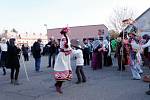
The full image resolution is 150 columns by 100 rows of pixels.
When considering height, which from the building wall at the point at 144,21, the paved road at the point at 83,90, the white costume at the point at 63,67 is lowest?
the paved road at the point at 83,90

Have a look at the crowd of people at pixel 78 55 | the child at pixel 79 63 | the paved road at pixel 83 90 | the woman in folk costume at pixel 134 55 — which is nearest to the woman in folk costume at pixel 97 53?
the crowd of people at pixel 78 55

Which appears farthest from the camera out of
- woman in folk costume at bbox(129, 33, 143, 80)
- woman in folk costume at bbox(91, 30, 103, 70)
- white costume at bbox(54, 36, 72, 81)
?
woman in folk costume at bbox(91, 30, 103, 70)

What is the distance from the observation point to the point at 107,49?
58.7 ft

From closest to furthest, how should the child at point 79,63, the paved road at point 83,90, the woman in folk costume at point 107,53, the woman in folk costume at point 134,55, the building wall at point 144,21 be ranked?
1. the paved road at point 83,90
2. the child at point 79,63
3. the woman in folk costume at point 134,55
4. the woman in folk costume at point 107,53
5. the building wall at point 144,21

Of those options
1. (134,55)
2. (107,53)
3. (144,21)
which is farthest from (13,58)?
(144,21)

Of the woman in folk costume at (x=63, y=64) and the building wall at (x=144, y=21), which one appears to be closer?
the woman in folk costume at (x=63, y=64)

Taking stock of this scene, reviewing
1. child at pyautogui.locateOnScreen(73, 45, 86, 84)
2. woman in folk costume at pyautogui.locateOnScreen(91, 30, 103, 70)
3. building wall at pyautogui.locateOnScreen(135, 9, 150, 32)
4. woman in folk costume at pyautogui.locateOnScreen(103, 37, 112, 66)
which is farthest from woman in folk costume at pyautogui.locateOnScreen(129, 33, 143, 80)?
building wall at pyautogui.locateOnScreen(135, 9, 150, 32)

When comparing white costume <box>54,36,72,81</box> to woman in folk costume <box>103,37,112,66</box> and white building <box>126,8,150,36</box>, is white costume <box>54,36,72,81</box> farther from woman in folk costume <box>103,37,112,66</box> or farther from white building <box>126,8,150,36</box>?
white building <box>126,8,150,36</box>

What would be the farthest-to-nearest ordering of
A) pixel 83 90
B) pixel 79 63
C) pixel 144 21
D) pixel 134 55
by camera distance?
pixel 144 21 < pixel 134 55 < pixel 79 63 < pixel 83 90

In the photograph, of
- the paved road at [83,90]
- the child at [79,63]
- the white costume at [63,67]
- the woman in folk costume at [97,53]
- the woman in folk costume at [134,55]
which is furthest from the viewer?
the woman in folk costume at [97,53]

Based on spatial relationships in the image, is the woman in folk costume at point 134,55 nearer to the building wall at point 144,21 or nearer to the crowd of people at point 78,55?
the crowd of people at point 78,55

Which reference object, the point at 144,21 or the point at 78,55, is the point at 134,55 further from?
the point at 144,21

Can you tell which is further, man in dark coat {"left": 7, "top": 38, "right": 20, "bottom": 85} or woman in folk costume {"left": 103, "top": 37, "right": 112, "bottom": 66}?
woman in folk costume {"left": 103, "top": 37, "right": 112, "bottom": 66}

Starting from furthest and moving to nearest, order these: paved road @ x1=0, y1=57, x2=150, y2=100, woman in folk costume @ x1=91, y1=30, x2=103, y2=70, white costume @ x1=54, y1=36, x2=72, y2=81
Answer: woman in folk costume @ x1=91, y1=30, x2=103, y2=70, white costume @ x1=54, y1=36, x2=72, y2=81, paved road @ x1=0, y1=57, x2=150, y2=100
